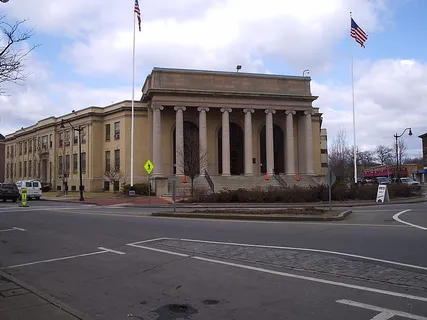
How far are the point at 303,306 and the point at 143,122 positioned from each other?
159 ft

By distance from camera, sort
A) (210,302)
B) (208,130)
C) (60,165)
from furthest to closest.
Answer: (60,165) → (208,130) → (210,302)

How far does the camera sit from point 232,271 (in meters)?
8.11

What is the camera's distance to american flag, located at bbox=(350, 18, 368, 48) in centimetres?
3894

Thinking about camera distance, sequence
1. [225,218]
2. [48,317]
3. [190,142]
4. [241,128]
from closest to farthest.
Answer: [48,317] → [225,218] → [190,142] → [241,128]

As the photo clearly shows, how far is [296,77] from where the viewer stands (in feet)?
175

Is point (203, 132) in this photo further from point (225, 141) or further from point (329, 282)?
point (329, 282)

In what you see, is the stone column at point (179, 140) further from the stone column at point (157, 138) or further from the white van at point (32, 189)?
the white van at point (32, 189)

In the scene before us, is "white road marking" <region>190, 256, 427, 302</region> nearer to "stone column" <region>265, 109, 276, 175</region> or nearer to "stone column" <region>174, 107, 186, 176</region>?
"stone column" <region>174, 107, 186, 176</region>

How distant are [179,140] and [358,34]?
843 inches

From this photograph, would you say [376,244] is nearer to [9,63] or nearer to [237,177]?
[9,63]

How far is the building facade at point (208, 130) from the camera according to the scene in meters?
48.7

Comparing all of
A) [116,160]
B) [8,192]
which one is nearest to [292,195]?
[8,192]

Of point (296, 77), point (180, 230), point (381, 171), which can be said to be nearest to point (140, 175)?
point (296, 77)

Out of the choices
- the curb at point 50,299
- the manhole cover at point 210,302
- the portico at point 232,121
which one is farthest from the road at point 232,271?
the portico at point 232,121
